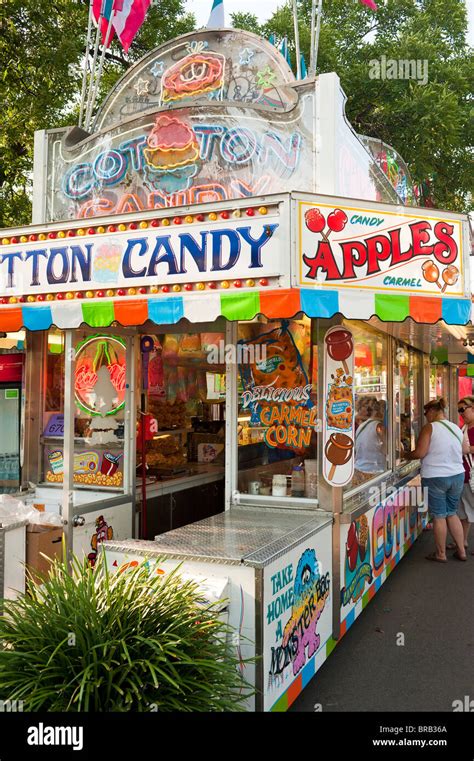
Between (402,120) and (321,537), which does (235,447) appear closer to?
(321,537)

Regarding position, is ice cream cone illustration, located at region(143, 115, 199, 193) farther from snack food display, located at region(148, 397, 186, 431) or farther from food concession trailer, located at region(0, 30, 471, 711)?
snack food display, located at region(148, 397, 186, 431)

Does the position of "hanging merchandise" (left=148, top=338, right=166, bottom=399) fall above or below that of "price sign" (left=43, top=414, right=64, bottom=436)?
above

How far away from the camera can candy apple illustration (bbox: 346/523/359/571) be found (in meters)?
4.88

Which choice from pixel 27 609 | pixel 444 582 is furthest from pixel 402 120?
pixel 27 609

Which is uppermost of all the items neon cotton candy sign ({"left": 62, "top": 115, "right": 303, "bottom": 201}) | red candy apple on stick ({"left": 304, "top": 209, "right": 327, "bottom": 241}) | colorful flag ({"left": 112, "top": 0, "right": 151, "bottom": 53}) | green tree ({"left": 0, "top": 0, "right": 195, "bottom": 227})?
green tree ({"left": 0, "top": 0, "right": 195, "bottom": 227})

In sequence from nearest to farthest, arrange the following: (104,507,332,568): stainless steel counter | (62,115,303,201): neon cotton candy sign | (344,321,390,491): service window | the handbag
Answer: (104,507,332,568): stainless steel counter
(62,115,303,201): neon cotton candy sign
(344,321,390,491): service window
the handbag

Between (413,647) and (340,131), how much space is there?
4.30 meters

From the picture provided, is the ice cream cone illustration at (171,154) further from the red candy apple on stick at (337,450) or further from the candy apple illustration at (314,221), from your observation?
the red candy apple on stick at (337,450)

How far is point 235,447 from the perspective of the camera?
5152 mm

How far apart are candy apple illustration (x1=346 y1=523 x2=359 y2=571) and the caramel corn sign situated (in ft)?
1.92

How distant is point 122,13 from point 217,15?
119 cm

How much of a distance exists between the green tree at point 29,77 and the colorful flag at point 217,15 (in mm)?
6302

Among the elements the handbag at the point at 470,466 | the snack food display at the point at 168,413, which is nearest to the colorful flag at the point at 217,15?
the snack food display at the point at 168,413

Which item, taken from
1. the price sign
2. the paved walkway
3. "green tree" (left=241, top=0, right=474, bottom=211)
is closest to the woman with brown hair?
the paved walkway
